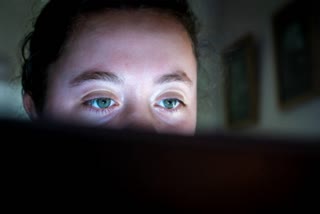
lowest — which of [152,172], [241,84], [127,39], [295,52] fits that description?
[152,172]

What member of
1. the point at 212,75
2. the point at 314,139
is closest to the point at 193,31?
the point at 212,75

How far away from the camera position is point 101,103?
→ 1.65 ft

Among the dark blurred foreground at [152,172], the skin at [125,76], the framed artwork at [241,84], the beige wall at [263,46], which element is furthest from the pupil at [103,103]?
the framed artwork at [241,84]

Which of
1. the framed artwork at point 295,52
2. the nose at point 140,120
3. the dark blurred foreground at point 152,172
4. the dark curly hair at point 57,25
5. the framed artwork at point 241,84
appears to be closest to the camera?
the dark blurred foreground at point 152,172

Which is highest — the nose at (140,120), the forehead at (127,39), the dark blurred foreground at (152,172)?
the forehead at (127,39)

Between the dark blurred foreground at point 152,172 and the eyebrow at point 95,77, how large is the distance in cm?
37

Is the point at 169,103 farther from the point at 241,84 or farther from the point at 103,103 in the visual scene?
the point at 241,84

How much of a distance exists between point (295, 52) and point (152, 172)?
1.23 meters

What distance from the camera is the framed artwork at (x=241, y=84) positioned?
1518mm

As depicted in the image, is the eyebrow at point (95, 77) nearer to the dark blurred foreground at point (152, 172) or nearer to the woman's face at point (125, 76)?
the woman's face at point (125, 76)

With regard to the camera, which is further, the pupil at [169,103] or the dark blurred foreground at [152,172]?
the pupil at [169,103]

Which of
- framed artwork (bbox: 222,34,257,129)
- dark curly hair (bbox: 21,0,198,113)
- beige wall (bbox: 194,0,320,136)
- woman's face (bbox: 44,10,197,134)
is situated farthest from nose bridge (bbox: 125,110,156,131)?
framed artwork (bbox: 222,34,257,129)

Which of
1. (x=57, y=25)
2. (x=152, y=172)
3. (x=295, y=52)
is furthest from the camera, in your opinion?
(x=295, y=52)

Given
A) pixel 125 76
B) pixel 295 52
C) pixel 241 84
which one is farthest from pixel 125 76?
pixel 241 84
